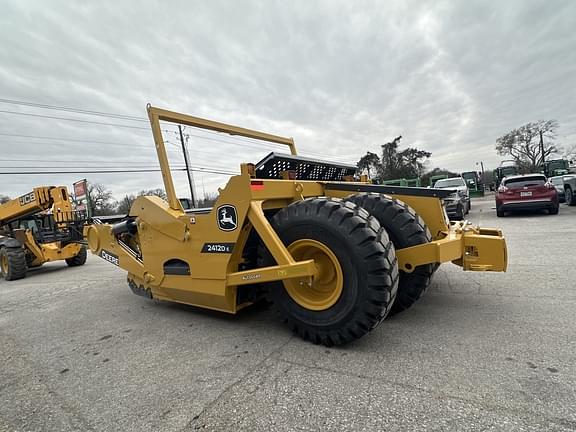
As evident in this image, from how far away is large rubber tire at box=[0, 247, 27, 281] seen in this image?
761cm

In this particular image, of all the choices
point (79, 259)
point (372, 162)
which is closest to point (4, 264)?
point (79, 259)

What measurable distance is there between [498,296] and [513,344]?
1.21 metres

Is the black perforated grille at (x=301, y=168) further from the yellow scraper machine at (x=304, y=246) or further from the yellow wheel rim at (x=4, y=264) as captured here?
the yellow wheel rim at (x=4, y=264)

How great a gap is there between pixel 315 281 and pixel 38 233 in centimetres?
891

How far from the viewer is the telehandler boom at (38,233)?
25.5ft

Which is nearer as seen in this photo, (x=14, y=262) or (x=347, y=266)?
(x=347, y=266)

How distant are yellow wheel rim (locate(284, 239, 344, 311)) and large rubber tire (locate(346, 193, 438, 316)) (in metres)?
0.71

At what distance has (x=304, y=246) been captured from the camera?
264 centimetres

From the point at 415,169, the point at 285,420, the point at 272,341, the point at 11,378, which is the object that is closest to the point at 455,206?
the point at 272,341

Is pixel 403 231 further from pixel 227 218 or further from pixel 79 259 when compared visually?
pixel 79 259

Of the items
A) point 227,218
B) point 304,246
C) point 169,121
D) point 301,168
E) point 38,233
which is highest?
point 169,121

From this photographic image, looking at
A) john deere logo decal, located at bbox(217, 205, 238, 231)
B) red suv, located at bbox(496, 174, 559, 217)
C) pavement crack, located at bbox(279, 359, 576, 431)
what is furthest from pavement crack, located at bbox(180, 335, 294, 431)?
red suv, located at bbox(496, 174, 559, 217)

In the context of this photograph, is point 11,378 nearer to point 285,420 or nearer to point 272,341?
point 272,341

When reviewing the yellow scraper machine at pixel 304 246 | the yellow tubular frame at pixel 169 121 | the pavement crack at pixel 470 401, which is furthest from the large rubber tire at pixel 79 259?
the pavement crack at pixel 470 401
